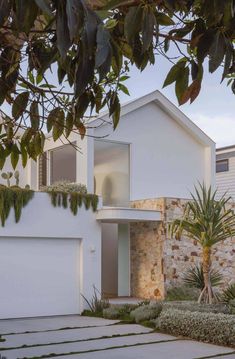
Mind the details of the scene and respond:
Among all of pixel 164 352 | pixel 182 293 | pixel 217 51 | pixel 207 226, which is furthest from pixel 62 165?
pixel 217 51

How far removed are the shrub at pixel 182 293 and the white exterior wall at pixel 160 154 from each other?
12.5 feet

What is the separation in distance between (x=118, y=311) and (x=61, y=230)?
9.47 feet

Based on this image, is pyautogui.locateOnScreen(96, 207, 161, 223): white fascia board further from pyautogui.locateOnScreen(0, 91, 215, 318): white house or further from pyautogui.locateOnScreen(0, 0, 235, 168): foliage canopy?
pyautogui.locateOnScreen(0, 0, 235, 168): foliage canopy

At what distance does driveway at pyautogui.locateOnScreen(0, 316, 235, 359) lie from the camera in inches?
393

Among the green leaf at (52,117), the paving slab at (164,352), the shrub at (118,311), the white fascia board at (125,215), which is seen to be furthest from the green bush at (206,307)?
the green leaf at (52,117)

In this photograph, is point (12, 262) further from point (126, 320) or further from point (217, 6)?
point (217, 6)

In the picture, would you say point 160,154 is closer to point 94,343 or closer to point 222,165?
point 222,165

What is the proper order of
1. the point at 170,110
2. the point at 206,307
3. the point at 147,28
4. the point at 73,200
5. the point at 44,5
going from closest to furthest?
the point at 44,5
the point at 147,28
the point at 206,307
the point at 73,200
the point at 170,110

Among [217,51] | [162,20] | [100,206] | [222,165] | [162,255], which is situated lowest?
[162,255]

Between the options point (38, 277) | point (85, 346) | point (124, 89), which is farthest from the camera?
point (38, 277)

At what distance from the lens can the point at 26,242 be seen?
15648 millimetres

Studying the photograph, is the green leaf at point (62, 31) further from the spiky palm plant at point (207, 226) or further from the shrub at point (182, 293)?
the shrub at point (182, 293)

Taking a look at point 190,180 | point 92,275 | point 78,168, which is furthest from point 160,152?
point 92,275

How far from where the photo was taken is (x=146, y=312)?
14039 millimetres
